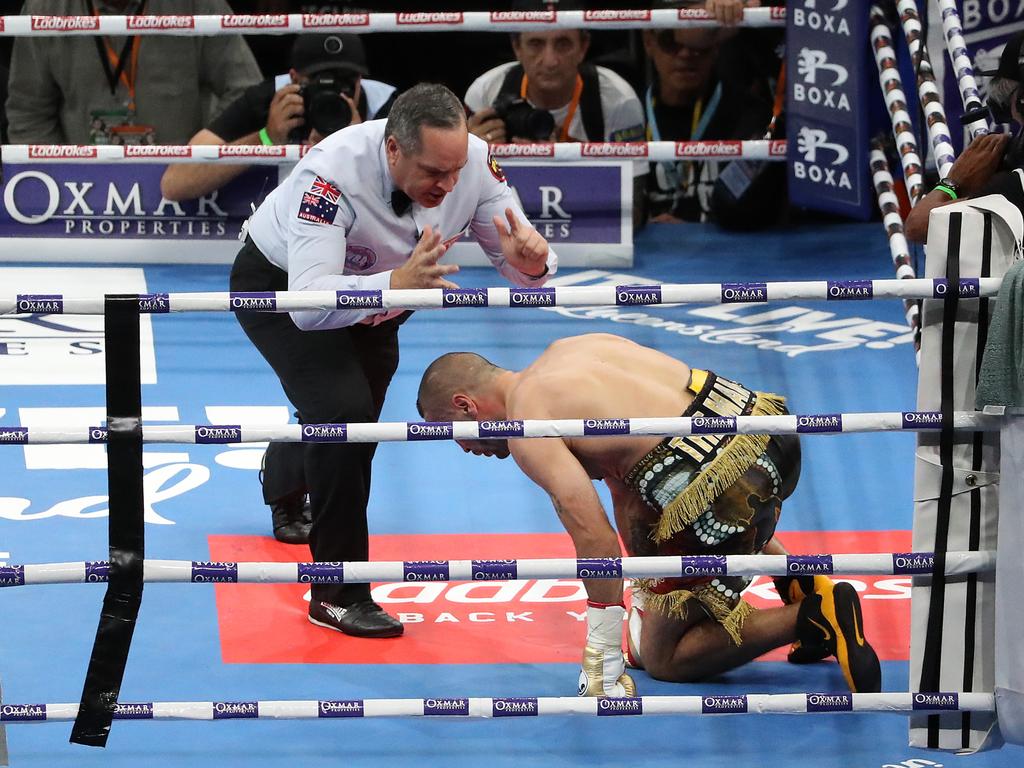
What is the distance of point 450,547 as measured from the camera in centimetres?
428

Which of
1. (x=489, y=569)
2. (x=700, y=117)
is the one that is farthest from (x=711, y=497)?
(x=700, y=117)

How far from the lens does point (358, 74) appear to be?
18.6 feet

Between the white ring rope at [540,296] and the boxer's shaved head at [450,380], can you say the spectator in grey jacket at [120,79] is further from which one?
the white ring rope at [540,296]

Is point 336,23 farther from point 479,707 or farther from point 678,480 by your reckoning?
point 479,707

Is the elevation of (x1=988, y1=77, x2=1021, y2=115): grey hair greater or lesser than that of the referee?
greater

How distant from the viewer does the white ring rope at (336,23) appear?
17.8 feet

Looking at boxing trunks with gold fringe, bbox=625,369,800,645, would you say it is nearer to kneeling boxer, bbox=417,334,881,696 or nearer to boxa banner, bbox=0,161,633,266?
kneeling boxer, bbox=417,334,881,696

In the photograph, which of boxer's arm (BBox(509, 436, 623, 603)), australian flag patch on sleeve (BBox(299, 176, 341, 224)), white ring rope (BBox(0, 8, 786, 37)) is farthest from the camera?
white ring rope (BBox(0, 8, 786, 37))

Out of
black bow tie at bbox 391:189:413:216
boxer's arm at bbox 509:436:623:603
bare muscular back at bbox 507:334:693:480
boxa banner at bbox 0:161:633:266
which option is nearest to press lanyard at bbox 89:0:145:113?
boxa banner at bbox 0:161:633:266

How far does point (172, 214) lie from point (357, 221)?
97.7 inches

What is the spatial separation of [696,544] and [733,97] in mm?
3351

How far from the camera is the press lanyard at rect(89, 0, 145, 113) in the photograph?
6.34m

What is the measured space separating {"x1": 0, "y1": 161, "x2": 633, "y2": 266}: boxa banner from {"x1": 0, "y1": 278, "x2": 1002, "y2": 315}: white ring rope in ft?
10.8

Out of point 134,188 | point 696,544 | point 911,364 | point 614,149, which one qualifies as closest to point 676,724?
point 696,544
